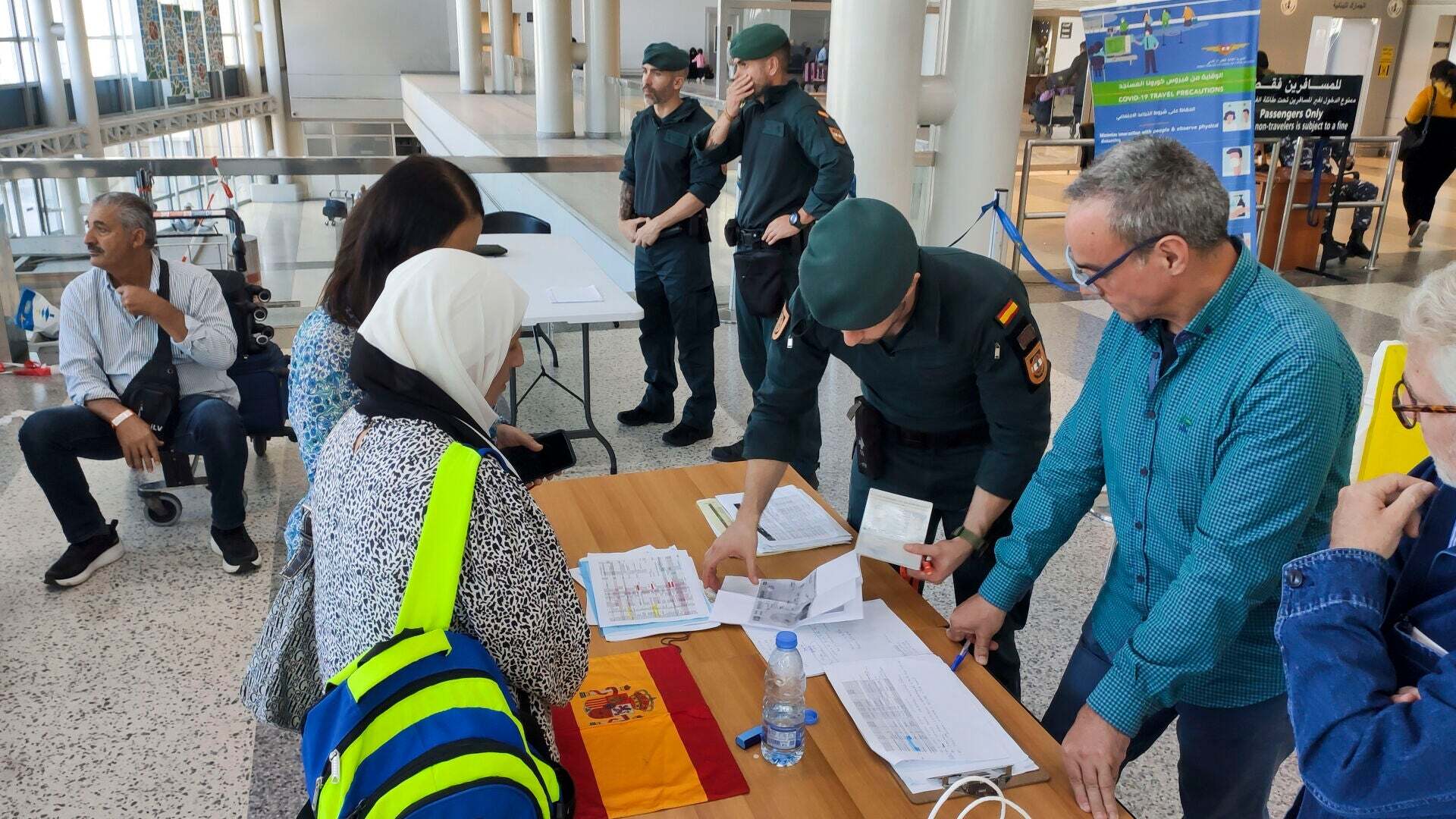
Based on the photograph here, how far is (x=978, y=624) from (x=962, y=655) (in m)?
0.06

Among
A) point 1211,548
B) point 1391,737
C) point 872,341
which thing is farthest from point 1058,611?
point 1391,737


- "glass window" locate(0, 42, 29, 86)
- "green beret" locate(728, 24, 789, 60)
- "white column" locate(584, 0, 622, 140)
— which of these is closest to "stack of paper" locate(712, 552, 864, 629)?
"green beret" locate(728, 24, 789, 60)

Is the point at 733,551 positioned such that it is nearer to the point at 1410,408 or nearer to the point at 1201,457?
the point at 1201,457

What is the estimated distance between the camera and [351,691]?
1059mm

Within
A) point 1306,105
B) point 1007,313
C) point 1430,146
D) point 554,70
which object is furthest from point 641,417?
point 554,70

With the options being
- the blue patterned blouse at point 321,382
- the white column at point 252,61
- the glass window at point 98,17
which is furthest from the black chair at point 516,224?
the white column at point 252,61

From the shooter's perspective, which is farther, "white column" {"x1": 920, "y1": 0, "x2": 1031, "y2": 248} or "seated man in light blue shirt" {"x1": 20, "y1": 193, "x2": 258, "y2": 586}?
"white column" {"x1": 920, "y1": 0, "x2": 1031, "y2": 248}

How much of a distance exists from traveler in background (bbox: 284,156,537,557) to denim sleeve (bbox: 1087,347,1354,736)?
1.46 metres

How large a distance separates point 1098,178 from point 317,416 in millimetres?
1563

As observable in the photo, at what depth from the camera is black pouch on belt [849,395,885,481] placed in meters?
2.20

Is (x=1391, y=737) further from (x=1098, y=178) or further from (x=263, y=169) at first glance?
(x=263, y=169)

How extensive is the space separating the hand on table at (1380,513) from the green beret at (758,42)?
325 centimetres

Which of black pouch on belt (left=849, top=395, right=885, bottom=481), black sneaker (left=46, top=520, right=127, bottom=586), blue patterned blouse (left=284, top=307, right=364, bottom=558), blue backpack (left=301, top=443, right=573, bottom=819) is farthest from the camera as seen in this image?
black sneaker (left=46, top=520, right=127, bottom=586)

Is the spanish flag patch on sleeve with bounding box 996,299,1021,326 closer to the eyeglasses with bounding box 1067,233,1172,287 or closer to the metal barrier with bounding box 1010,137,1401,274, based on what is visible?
the eyeglasses with bounding box 1067,233,1172,287
